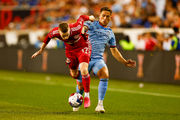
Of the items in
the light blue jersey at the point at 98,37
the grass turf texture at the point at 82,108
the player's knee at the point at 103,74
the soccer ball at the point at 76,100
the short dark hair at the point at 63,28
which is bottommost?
the grass turf texture at the point at 82,108

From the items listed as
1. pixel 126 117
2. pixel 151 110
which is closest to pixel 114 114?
pixel 126 117

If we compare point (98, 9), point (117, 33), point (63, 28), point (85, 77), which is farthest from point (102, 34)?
point (98, 9)

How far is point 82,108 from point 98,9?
41.8 ft

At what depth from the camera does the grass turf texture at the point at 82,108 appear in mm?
8320

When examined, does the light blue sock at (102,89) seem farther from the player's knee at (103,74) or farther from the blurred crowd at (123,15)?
the blurred crowd at (123,15)

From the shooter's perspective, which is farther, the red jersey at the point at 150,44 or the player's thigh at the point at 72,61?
the red jersey at the point at 150,44

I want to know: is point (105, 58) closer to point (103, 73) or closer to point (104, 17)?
point (104, 17)

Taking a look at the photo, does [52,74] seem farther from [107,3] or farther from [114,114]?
[114,114]

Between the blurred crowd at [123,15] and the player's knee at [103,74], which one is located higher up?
the blurred crowd at [123,15]

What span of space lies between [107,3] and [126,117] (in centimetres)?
1397

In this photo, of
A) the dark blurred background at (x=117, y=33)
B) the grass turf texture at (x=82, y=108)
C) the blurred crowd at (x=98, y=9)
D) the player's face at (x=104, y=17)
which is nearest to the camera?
the grass turf texture at (x=82, y=108)

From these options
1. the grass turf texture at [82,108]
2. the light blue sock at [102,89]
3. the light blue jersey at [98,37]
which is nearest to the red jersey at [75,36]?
the light blue jersey at [98,37]

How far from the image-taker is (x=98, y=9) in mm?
21594

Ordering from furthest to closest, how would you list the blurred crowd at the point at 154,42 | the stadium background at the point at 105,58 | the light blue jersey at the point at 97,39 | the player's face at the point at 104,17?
1. the blurred crowd at the point at 154,42
2. the stadium background at the point at 105,58
3. the light blue jersey at the point at 97,39
4. the player's face at the point at 104,17
